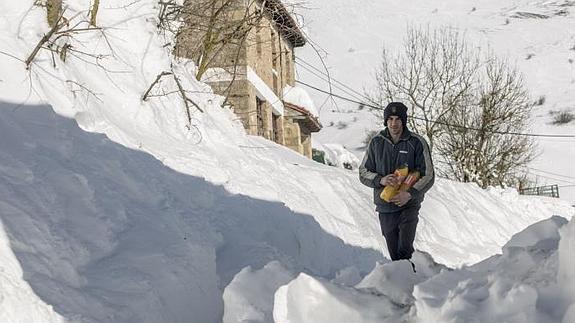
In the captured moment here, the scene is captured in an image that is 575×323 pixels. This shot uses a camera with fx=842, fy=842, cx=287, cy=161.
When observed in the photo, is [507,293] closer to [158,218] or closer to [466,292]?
[466,292]

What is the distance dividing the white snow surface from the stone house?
8.22 feet

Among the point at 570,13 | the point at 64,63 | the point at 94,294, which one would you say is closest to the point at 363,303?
the point at 94,294

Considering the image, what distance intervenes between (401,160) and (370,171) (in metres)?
0.28

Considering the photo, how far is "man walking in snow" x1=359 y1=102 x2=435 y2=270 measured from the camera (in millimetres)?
6551

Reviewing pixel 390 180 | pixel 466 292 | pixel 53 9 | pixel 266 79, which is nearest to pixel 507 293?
pixel 466 292

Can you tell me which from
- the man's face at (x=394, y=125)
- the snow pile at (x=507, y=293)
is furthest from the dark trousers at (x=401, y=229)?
the snow pile at (x=507, y=293)

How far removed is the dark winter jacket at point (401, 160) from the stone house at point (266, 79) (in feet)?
20.1

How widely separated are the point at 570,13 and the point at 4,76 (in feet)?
261

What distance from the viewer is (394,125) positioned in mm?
6492

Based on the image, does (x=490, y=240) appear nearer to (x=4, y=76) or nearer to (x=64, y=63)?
(x=64, y=63)

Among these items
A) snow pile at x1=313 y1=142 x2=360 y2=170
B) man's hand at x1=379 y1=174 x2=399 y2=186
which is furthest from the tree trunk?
snow pile at x1=313 y1=142 x2=360 y2=170

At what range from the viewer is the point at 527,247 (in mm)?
4105

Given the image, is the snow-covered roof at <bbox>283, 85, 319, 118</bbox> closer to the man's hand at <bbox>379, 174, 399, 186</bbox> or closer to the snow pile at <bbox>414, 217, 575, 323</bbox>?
the man's hand at <bbox>379, 174, 399, 186</bbox>

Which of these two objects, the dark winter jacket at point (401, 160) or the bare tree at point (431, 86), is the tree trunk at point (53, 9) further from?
the bare tree at point (431, 86)
